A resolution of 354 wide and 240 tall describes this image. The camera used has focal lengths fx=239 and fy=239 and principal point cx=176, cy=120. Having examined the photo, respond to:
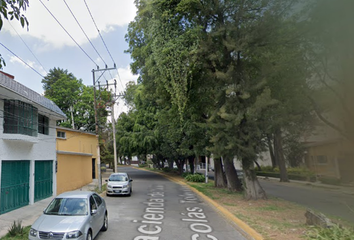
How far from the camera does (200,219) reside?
986 centimetres

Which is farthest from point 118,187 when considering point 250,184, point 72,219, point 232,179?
point 72,219

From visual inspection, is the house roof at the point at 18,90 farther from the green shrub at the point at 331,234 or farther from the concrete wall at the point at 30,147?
the green shrub at the point at 331,234

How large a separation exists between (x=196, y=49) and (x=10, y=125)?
32.5ft

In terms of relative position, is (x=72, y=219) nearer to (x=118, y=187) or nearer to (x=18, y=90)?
(x=18, y=90)

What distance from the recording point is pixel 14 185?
11938 mm

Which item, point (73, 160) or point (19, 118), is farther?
point (73, 160)

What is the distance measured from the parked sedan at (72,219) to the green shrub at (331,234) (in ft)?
19.5

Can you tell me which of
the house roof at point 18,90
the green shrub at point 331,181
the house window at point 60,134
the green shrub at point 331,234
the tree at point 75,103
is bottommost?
the green shrub at point 331,181

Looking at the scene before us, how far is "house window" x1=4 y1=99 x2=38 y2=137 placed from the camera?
38.4ft

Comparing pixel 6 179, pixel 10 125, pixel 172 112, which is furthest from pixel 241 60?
pixel 6 179

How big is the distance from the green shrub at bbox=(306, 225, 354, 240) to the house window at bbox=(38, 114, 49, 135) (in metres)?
15.1

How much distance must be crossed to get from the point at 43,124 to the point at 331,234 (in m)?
15.9

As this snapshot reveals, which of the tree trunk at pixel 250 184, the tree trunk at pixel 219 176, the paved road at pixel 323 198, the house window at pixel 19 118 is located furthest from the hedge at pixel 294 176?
the house window at pixel 19 118

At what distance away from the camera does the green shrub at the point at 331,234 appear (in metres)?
6.00
